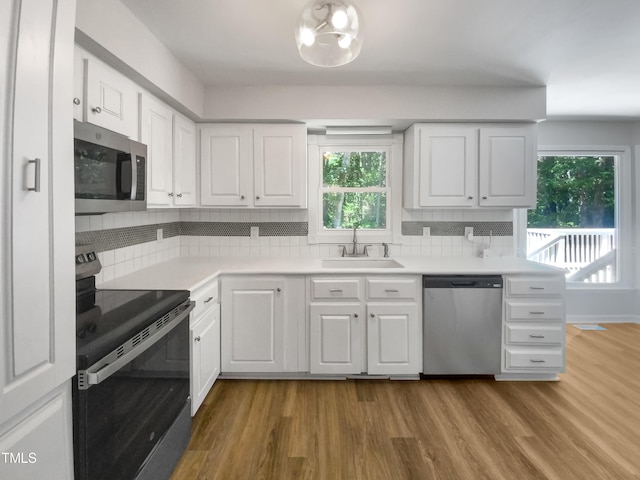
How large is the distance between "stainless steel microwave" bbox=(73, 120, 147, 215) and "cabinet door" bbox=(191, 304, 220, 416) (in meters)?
0.85

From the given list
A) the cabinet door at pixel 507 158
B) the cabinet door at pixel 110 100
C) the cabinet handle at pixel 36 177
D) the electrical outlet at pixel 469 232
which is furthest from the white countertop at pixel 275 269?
the cabinet handle at pixel 36 177

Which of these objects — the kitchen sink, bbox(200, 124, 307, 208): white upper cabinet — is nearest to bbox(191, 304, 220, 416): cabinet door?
bbox(200, 124, 307, 208): white upper cabinet

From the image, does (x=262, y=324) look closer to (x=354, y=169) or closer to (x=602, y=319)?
(x=354, y=169)

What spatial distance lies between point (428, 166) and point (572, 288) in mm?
2675

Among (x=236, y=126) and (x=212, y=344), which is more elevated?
(x=236, y=126)

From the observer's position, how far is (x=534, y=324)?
298 cm

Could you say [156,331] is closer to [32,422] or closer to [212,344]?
[32,422]

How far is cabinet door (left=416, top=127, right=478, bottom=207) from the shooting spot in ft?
10.6

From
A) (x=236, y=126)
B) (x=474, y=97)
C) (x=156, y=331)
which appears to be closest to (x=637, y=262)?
(x=474, y=97)

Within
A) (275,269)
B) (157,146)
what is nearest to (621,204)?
(275,269)

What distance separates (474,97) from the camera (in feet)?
10.3

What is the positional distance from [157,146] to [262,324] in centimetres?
144

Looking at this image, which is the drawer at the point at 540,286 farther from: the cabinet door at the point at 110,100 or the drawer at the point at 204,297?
the cabinet door at the point at 110,100

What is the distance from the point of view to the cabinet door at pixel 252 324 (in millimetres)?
2914
